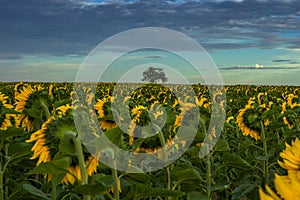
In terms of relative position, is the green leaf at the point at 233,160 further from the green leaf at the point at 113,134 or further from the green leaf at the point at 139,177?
the green leaf at the point at 113,134

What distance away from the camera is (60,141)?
248 cm

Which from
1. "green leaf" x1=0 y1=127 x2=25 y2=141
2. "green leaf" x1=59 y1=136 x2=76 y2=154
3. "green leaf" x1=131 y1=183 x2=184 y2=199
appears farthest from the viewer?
"green leaf" x1=0 y1=127 x2=25 y2=141

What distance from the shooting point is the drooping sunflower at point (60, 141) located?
95.2 inches

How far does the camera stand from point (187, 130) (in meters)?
3.81

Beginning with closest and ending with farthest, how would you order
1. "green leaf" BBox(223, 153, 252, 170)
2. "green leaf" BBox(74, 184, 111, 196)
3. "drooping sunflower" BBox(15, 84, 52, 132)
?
"green leaf" BBox(74, 184, 111, 196) < "green leaf" BBox(223, 153, 252, 170) < "drooping sunflower" BBox(15, 84, 52, 132)

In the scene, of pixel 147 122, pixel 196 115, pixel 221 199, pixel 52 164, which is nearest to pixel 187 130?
pixel 147 122

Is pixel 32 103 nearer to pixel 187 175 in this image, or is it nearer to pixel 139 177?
pixel 139 177

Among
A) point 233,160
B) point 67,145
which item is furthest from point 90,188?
point 233,160

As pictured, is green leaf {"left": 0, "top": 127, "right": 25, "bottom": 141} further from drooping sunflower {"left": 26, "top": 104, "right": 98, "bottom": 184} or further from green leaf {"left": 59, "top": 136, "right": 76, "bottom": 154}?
green leaf {"left": 59, "top": 136, "right": 76, "bottom": 154}

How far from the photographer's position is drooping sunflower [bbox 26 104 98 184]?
2.42 metres

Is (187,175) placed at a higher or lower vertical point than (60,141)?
lower

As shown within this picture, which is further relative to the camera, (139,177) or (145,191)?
(139,177)

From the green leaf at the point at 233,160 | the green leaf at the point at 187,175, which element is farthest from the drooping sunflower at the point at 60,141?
the green leaf at the point at 233,160

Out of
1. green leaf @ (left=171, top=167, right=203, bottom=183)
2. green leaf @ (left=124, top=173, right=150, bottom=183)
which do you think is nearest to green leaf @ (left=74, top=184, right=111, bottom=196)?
green leaf @ (left=124, top=173, right=150, bottom=183)
